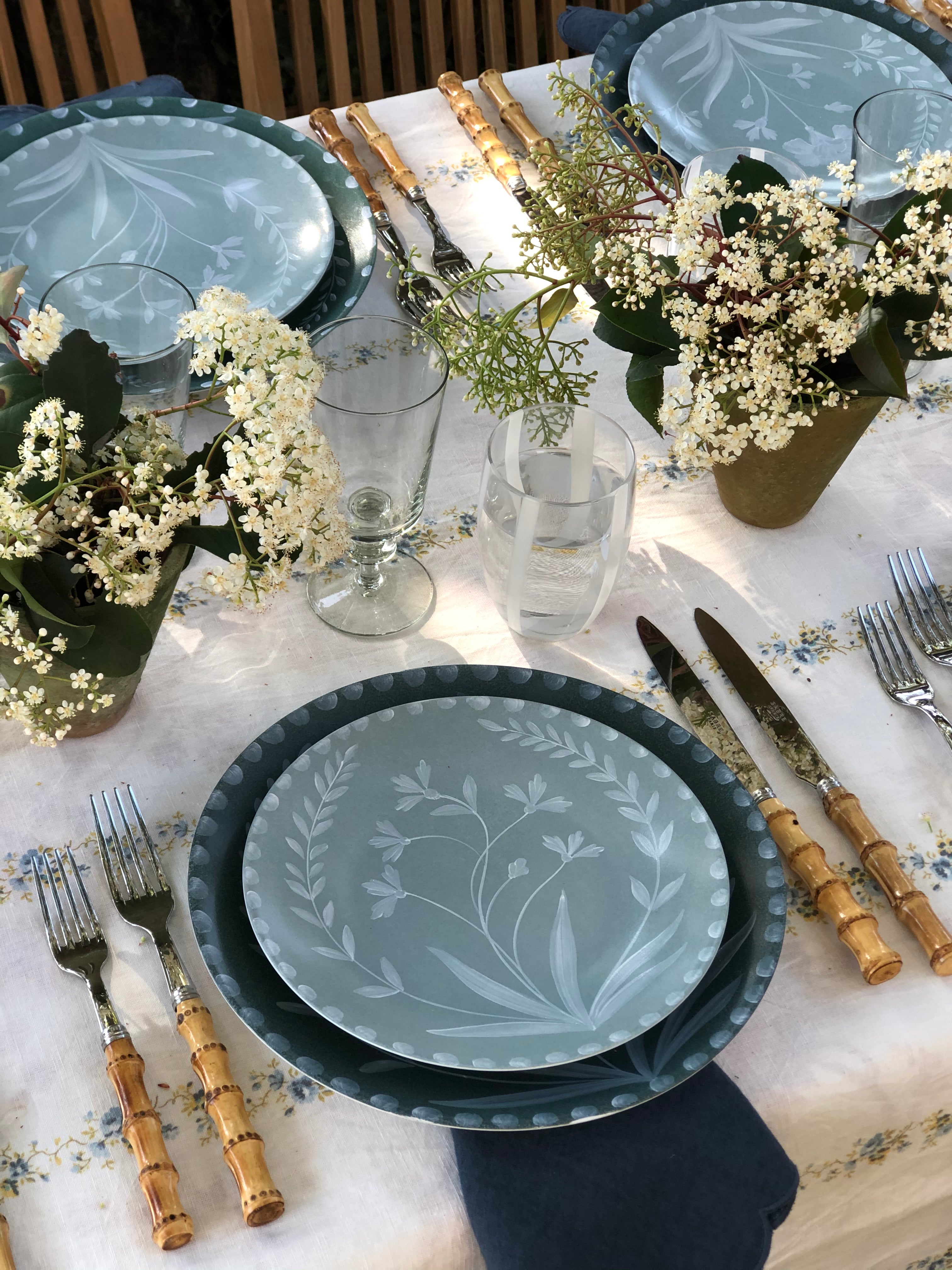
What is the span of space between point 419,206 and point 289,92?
82.4 inches

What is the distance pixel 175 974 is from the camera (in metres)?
0.64

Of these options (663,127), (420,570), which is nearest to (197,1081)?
(420,570)

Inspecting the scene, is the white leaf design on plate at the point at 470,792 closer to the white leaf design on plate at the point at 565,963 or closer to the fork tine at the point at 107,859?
the white leaf design on plate at the point at 565,963

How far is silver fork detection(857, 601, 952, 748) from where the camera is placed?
0.80 meters

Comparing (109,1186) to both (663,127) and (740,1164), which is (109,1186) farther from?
(663,127)

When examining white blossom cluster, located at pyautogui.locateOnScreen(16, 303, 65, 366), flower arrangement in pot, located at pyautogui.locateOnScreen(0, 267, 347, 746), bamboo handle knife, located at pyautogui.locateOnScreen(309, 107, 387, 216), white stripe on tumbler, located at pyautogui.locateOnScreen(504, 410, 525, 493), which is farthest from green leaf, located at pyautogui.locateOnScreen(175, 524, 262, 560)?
bamboo handle knife, located at pyautogui.locateOnScreen(309, 107, 387, 216)

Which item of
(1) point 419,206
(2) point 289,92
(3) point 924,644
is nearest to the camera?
(3) point 924,644

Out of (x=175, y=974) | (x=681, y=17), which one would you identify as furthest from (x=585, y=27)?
(x=175, y=974)

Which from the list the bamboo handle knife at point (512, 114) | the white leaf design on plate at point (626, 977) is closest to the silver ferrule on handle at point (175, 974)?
the white leaf design on plate at point (626, 977)

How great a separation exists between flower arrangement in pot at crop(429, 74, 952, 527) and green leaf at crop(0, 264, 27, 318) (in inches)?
10.3

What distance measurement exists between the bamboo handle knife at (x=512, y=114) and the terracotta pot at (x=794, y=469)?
1.54ft

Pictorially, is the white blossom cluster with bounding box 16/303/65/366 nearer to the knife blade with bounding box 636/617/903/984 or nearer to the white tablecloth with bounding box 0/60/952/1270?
the white tablecloth with bounding box 0/60/952/1270

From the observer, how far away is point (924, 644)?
83 centimetres

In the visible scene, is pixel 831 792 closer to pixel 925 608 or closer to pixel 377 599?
pixel 925 608
